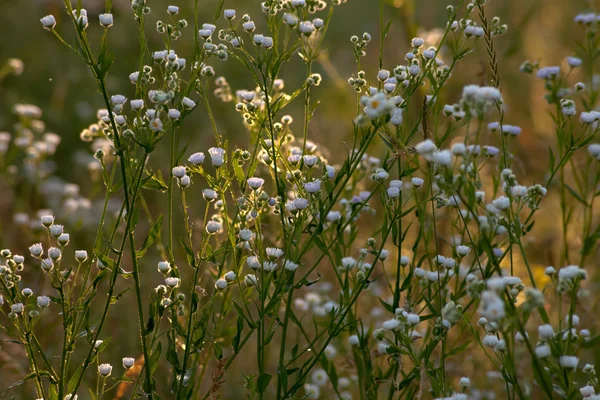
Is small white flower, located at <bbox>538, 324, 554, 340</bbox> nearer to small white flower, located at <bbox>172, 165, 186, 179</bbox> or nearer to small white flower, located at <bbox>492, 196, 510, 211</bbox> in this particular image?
small white flower, located at <bbox>492, 196, 510, 211</bbox>

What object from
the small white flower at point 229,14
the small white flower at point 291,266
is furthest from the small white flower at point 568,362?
the small white flower at point 229,14

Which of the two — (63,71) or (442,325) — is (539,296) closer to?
(442,325)

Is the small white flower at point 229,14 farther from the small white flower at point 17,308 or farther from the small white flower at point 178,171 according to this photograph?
the small white flower at point 17,308

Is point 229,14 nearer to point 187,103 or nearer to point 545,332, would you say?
point 187,103

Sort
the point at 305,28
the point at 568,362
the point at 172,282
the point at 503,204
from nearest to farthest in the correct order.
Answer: the point at 568,362 → the point at 503,204 → the point at 172,282 → the point at 305,28

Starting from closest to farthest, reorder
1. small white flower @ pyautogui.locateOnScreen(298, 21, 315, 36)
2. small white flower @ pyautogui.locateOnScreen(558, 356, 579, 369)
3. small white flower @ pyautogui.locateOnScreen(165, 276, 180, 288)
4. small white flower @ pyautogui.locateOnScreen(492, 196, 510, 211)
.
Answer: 1. small white flower @ pyautogui.locateOnScreen(558, 356, 579, 369)
2. small white flower @ pyautogui.locateOnScreen(492, 196, 510, 211)
3. small white flower @ pyautogui.locateOnScreen(165, 276, 180, 288)
4. small white flower @ pyautogui.locateOnScreen(298, 21, 315, 36)

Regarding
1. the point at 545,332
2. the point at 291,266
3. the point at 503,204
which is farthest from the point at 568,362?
the point at 291,266

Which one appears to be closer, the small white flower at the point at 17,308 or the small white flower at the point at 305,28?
the small white flower at the point at 17,308

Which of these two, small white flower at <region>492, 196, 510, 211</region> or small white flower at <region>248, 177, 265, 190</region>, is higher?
small white flower at <region>248, 177, 265, 190</region>

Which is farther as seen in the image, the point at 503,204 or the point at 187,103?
the point at 187,103

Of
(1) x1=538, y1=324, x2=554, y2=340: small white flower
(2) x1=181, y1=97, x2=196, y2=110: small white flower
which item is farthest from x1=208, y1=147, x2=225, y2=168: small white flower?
(1) x1=538, y1=324, x2=554, y2=340: small white flower

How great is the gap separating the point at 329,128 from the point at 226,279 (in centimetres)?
290

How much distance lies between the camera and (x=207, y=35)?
5.74 feet

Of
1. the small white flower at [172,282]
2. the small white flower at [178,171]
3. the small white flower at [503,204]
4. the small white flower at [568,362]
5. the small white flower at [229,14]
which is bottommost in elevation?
the small white flower at [568,362]
